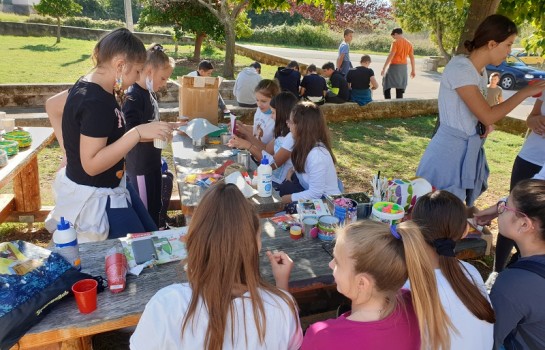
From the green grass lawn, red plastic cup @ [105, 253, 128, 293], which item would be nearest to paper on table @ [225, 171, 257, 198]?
red plastic cup @ [105, 253, 128, 293]

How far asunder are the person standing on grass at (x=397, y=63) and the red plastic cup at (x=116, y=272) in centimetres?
810

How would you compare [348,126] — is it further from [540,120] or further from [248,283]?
[248,283]

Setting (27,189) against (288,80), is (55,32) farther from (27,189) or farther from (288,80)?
(27,189)

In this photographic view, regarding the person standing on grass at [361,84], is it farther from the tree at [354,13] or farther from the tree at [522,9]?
the tree at [354,13]

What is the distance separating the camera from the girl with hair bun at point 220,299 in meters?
1.40

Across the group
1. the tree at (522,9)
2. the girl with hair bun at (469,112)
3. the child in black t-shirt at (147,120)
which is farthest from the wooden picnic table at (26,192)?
the tree at (522,9)

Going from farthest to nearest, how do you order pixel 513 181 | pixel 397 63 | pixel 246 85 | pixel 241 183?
pixel 397 63 → pixel 246 85 → pixel 513 181 → pixel 241 183

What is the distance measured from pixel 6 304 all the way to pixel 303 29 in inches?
1130

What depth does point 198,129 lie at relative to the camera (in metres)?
4.16

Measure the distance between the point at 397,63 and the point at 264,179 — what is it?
23.5 ft

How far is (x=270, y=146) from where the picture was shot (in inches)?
163

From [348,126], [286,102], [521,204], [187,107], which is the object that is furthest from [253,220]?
[348,126]

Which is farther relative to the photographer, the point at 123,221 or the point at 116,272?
the point at 123,221

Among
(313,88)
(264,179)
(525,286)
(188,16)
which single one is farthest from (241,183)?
(188,16)
